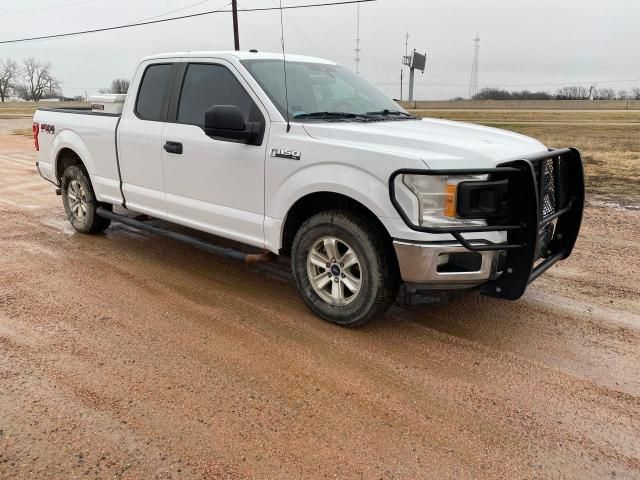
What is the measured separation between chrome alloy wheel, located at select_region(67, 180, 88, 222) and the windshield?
9.88 feet

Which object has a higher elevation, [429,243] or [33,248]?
[429,243]

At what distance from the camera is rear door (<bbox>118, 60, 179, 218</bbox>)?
5.23 meters

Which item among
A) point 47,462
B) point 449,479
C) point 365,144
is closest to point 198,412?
point 47,462

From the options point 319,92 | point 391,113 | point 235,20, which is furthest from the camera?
point 235,20

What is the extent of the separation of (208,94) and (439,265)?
8.52ft

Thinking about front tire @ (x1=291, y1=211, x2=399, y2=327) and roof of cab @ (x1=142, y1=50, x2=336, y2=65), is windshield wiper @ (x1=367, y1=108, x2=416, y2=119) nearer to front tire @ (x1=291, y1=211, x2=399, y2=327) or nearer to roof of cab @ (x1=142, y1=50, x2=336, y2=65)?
roof of cab @ (x1=142, y1=50, x2=336, y2=65)

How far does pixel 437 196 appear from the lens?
3529 mm

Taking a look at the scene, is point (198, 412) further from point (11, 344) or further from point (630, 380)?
point (630, 380)

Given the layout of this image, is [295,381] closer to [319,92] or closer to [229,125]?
[229,125]

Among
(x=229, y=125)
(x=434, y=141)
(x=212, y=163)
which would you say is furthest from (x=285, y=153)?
(x=434, y=141)

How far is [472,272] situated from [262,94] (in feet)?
7.05

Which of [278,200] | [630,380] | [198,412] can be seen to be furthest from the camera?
[278,200]

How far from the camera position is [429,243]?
11.7 feet

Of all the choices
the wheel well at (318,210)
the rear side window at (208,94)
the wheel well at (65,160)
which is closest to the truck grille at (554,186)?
the wheel well at (318,210)
